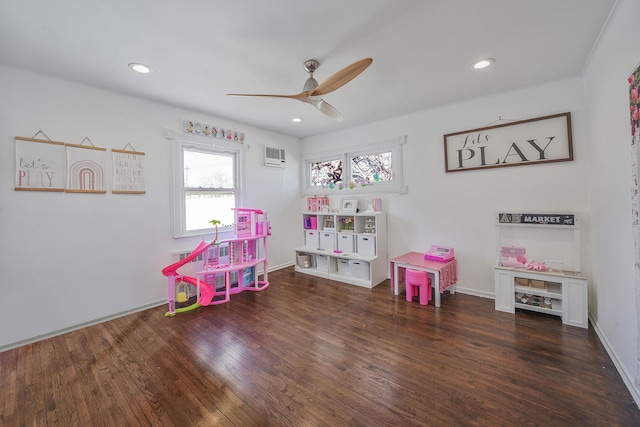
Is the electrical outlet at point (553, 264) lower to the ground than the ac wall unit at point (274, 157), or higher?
lower

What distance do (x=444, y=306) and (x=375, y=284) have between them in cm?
100

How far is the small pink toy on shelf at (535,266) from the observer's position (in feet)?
8.73

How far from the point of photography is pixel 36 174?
2.42 meters

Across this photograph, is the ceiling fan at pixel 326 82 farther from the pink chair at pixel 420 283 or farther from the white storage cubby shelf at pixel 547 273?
the white storage cubby shelf at pixel 547 273

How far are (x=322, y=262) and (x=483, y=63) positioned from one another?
10.9ft

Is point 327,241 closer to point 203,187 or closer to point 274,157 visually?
point 274,157

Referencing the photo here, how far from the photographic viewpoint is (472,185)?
3.29 metres

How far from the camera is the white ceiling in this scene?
5.58 feet

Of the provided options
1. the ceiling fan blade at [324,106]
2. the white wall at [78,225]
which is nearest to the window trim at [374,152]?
the ceiling fan blade at [324,106]

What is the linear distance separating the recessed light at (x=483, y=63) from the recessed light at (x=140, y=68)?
3.15 m

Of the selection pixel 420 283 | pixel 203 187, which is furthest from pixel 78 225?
pixel 420 283

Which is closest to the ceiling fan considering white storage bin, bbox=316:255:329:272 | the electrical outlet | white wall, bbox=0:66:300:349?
white wall, bbox=0:66:300:349

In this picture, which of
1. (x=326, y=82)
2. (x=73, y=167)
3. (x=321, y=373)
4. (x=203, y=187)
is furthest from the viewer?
(x=203, y=187)

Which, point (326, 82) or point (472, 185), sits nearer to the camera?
point (326, 82)
